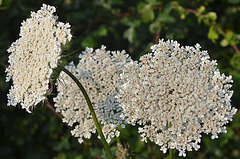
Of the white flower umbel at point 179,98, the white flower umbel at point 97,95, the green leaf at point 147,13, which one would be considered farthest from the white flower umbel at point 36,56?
the green leaf at point 147,13

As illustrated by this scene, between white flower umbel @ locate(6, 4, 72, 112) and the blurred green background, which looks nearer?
white flower umbel @ locate(6, 4, 72, 112)

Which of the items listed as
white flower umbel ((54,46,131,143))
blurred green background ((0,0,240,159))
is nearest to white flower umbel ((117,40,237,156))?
white flower umbel ((54,46,131,143))

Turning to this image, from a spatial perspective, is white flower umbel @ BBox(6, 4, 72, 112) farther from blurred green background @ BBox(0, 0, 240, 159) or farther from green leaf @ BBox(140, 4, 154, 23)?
green leaf @ BBox(140, 4, 154, 23)

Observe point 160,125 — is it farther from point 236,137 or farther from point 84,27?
point 236,137

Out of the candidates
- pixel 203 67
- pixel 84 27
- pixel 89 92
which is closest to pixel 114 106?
pixel 89 92

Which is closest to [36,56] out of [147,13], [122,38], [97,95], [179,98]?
[97,95]

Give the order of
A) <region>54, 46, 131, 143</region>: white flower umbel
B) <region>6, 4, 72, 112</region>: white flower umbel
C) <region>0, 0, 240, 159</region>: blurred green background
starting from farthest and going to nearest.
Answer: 1. <region>0, 0, 240, 159</region>: blurred green background
2. <region>54, 46, 131, 143</region>: white flower umbel
3. <region>6, 4, 72, 112</region>: white flower umbel
